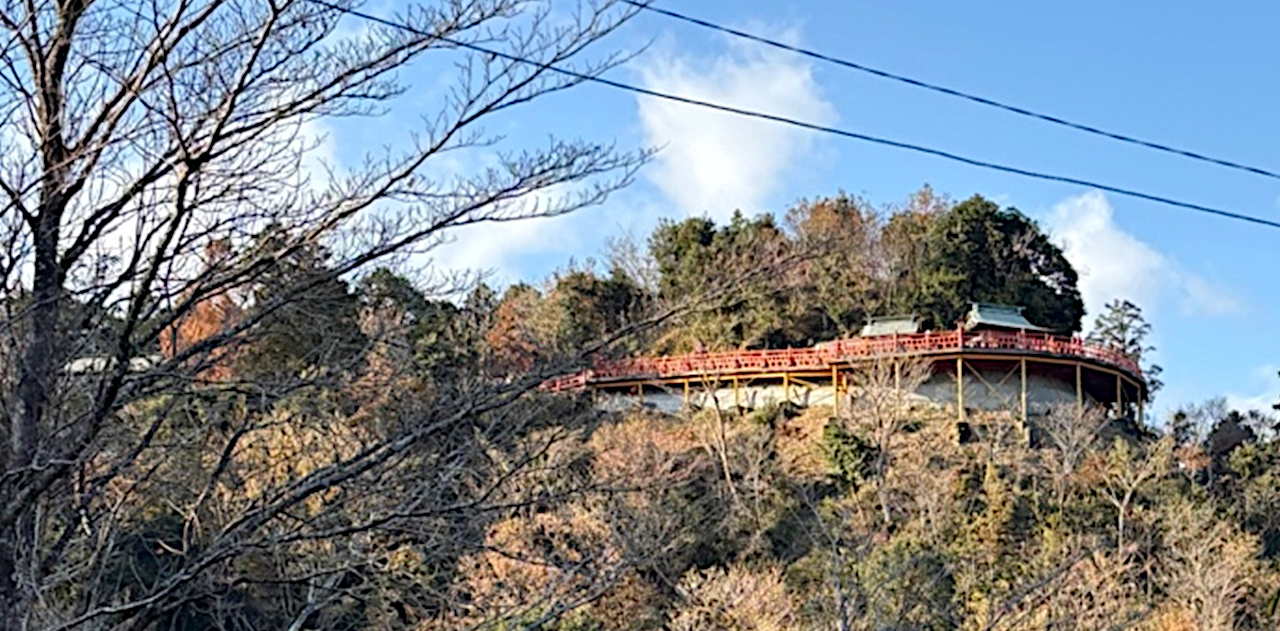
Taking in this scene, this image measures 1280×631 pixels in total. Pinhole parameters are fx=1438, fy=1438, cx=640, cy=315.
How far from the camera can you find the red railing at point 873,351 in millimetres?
21328

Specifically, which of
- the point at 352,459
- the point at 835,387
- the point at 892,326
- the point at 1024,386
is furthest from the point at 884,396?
the point at 352,459

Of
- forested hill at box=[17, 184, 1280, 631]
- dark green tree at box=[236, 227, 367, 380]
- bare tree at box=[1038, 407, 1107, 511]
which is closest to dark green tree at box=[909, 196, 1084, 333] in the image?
bare tree at box=[1038, 407, 1107, 511]

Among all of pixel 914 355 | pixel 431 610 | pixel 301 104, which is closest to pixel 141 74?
pixel 301 104

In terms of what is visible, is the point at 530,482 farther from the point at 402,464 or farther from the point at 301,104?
the point at 301,104

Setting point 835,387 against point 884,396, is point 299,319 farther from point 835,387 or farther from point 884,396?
point 835,387

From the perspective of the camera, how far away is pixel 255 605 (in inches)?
226

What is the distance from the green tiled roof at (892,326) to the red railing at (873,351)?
436 millimetres

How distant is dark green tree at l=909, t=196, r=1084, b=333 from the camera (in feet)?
76.8

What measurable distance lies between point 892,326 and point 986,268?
2.53 meters

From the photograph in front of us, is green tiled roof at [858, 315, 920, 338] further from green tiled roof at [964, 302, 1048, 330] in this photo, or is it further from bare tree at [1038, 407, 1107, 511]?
bare tree at [1038, 407, 1107, 511]

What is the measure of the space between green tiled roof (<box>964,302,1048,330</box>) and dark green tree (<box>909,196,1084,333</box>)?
0.51 meters

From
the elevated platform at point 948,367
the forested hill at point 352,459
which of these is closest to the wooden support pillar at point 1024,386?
the elevated platform at point 948,367

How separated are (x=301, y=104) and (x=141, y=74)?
34 centimetres

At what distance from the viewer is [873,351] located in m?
21.3
